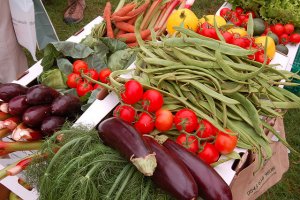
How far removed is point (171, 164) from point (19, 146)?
0.83 metres

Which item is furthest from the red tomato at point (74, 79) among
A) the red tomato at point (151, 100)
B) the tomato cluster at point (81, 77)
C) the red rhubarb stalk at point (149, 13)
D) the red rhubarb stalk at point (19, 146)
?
the red rhubarb stalk at point (149, 13)

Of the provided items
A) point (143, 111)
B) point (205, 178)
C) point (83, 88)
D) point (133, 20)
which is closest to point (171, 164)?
point (205, 178)

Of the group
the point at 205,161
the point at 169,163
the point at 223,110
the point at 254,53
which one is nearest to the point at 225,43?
the point at 254,53

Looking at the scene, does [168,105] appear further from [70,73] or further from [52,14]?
[52,14]

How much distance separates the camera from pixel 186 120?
5.20 ft

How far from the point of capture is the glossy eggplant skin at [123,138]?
1.33 meters

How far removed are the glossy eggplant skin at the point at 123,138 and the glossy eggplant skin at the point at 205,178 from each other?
19 cm

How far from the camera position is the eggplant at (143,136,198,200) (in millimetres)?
1287

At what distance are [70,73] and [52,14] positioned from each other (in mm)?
→ 2881

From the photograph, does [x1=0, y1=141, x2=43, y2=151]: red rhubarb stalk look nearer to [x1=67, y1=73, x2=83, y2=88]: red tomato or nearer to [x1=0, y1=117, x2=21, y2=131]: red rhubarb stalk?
[x1=0, y1=117, x2=21, y2=131]: red rhubarb stalk

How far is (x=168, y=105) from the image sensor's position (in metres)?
1.75

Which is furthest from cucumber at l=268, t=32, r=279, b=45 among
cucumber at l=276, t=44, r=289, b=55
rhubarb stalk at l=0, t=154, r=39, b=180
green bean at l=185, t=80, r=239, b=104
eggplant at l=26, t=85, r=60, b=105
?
rhubarb stalk at l=0, t=154, r=39, b=180

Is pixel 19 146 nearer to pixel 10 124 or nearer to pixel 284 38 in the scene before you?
pixel 10 124

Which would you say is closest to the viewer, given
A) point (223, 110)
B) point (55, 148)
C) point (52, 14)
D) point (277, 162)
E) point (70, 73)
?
point (55, 148)
